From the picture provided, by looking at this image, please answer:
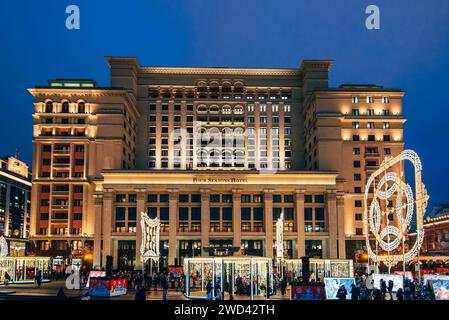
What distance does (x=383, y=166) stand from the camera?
187 ft

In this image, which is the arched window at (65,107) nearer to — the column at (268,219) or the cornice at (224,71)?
the cornice at (224,71)

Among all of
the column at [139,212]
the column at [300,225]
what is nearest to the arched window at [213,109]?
the column at [139,212]

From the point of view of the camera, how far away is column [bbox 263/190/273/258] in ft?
306

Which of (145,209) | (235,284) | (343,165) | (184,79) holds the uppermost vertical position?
(184,79)

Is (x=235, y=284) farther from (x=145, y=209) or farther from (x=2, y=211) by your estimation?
(x=2, y=211)

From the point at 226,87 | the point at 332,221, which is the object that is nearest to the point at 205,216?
the point at 332,221

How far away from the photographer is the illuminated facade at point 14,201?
13262 cm

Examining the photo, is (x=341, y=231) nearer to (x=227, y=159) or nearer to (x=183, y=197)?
(x=183, y=197)

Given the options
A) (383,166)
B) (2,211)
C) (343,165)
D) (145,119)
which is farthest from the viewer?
(2,211)

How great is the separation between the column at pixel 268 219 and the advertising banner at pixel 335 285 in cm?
5773
